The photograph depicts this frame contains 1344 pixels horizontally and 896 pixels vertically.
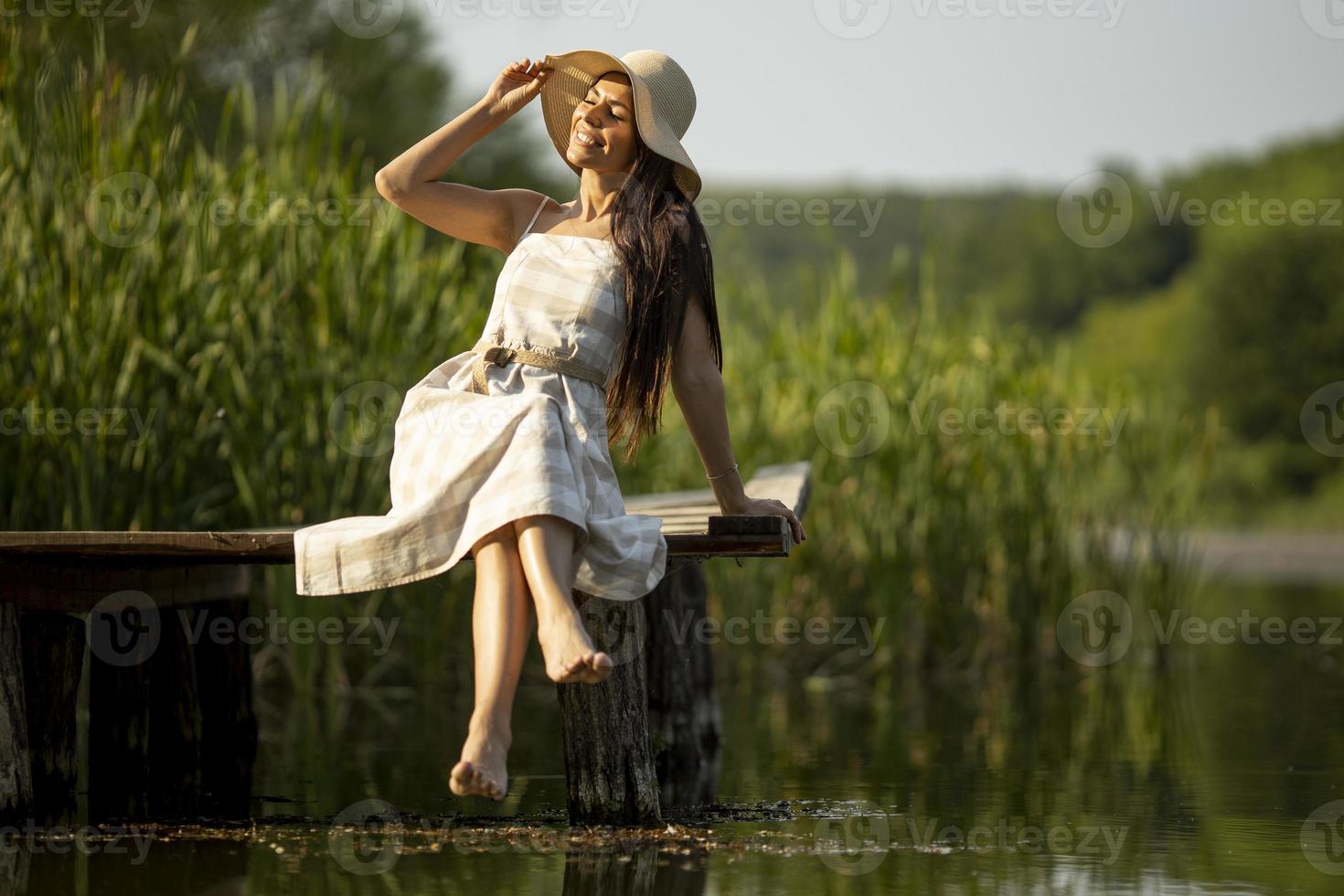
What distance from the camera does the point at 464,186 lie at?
10.2 ft

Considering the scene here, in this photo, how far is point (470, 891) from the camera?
2598 millimetres

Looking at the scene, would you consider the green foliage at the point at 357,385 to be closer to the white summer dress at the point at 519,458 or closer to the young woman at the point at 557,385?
the young woman at the point at 557,385

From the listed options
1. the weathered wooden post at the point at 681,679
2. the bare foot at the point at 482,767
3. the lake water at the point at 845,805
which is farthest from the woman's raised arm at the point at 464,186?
the weathered wooden post at the point at 681,679

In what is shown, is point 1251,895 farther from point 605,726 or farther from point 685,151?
point 685,151

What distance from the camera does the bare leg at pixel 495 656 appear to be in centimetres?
252

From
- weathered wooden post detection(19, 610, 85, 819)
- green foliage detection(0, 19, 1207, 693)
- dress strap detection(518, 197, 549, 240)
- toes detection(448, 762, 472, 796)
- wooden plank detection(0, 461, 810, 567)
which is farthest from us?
green foliage detection(0, 19, 1207, 693)

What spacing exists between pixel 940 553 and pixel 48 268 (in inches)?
132

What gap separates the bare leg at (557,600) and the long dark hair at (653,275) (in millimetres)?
423

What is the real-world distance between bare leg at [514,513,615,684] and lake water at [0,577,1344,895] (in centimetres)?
37

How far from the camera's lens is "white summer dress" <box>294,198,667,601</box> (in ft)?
9.14

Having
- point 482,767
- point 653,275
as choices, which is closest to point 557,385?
point 653,275

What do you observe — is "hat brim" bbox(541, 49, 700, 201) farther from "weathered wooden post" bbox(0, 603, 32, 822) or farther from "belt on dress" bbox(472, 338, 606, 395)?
"weathered wooden post" bbox(0, 603, 32, 822)

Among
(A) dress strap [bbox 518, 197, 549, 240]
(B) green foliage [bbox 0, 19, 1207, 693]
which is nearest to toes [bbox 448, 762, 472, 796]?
(A) dress strap [bbox 518, 197, 549, 240]

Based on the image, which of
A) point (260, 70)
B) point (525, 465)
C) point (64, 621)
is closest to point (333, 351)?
point (64, 621)
